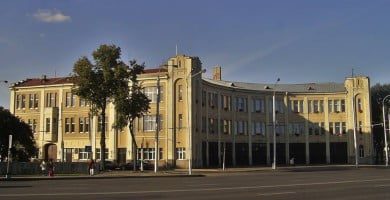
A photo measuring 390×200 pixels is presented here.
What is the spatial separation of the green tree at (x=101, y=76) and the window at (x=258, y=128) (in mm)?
38718

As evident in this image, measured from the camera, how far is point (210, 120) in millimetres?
82000

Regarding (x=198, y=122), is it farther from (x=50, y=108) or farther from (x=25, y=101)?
(x=25, y=101)

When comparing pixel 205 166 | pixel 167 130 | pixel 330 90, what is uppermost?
pixel 330 90

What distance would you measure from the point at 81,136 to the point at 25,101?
37.9ft

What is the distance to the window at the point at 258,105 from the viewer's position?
94125 millimetres

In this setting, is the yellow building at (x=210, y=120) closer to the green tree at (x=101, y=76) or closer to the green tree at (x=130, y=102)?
the green tree at (x=130, y=102)

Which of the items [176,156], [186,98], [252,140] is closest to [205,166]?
[176,156]

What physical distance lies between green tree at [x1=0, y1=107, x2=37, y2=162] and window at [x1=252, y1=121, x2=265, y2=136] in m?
38.4

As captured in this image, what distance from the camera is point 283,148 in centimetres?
9656

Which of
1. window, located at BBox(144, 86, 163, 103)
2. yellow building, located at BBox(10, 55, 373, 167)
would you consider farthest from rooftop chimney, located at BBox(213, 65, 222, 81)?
window, located at BBox(144, 86, 163, 103)

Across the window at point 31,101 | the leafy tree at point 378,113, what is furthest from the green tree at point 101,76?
the leafy tree at point 378,113

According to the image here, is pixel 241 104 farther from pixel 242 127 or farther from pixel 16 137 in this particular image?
pixel 16 137

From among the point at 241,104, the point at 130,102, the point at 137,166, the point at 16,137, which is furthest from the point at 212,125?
the point at 16,137

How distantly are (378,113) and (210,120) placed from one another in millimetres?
37122
